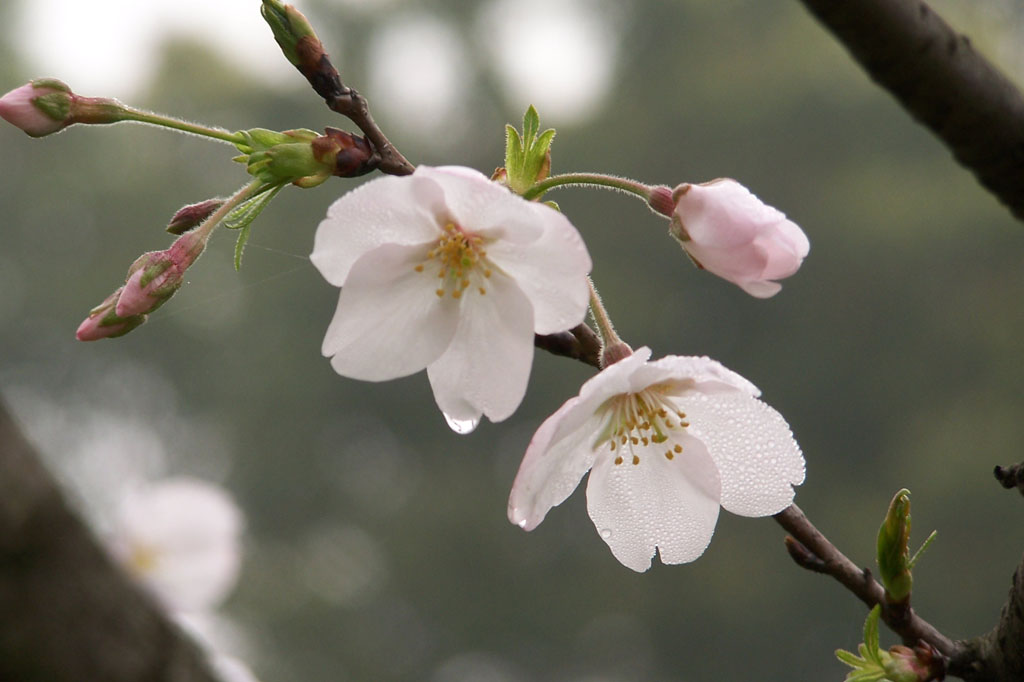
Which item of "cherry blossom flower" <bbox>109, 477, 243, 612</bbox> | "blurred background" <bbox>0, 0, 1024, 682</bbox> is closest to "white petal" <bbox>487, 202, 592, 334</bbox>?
"cherry blossom flower" <bbox>109, 477, 243, 612</bbox>

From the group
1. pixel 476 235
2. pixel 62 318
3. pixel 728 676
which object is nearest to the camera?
pixel 476 235

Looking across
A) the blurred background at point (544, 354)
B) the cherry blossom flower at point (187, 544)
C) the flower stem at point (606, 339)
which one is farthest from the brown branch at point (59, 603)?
the blurred background at point (544, 354)

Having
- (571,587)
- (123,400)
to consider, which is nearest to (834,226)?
(571,587)

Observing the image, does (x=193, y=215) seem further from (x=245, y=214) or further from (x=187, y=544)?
(x=187, y=544)

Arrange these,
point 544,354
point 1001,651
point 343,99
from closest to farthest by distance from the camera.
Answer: point 1001,651, point 343,99, point 544,354

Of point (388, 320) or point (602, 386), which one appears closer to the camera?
point (602, 386)

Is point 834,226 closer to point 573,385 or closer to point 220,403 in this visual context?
point 573,385

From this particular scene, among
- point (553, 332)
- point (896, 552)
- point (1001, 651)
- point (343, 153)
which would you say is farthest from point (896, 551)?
point (343, 153)

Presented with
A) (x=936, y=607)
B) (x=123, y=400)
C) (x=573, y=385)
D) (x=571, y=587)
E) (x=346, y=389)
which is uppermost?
(x=936, y=607)
